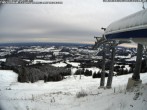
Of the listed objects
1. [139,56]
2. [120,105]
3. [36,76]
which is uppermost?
[139,56]

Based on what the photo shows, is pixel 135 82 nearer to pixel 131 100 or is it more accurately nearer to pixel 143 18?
pixel 131 100

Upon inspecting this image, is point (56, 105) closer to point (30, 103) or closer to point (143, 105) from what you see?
point (30, 103)

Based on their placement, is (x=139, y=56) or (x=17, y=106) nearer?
(x=17, y=106)

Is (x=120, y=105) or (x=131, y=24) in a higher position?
(x=131, y=24)

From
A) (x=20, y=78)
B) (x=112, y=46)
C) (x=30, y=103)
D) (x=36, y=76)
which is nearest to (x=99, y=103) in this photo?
(x=30, y=103)

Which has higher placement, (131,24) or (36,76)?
(131,24)

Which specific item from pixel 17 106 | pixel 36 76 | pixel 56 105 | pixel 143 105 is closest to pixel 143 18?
pixel 143 105

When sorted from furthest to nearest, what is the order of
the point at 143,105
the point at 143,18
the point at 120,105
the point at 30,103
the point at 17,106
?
the point at 30,103 < the point at 17,106 < the point at 120,105 < the point at 143,105 < the point at 143,18

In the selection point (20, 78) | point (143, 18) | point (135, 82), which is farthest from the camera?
point (20, 78)

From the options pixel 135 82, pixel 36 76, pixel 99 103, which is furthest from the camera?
pixel 36 76
